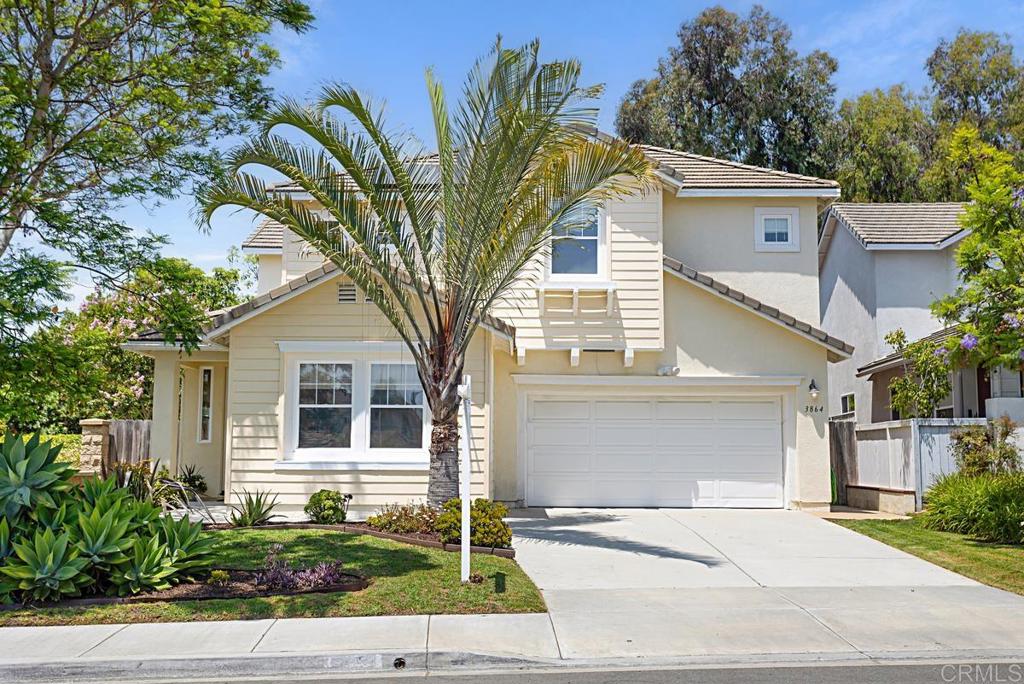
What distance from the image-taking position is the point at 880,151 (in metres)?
35.3

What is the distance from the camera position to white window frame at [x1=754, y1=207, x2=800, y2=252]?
1872cm

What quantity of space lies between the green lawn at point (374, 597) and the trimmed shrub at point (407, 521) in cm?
73

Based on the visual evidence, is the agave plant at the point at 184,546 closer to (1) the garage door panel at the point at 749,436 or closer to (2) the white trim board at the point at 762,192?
(1) the garage door panel at the point at 749,436

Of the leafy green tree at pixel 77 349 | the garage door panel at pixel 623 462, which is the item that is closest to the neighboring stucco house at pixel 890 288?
the garage door panel at pixel 623 462

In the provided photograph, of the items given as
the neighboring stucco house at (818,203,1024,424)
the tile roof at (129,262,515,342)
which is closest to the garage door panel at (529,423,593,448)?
the tile roof at (129,262,515,342)

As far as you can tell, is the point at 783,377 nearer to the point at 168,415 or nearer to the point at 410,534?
the point at 410,534

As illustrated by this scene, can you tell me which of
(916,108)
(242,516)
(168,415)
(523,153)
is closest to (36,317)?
(242,516)

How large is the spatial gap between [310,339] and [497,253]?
5.07 metres

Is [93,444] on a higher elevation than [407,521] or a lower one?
higher

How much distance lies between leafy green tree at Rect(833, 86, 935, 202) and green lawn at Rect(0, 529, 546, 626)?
1146 inches

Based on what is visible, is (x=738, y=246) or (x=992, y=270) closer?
(x=992, y=270)

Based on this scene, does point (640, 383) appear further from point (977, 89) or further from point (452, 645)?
point (977, 89)

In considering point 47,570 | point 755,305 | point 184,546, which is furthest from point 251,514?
point 755,305

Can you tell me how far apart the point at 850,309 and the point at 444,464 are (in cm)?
1605
